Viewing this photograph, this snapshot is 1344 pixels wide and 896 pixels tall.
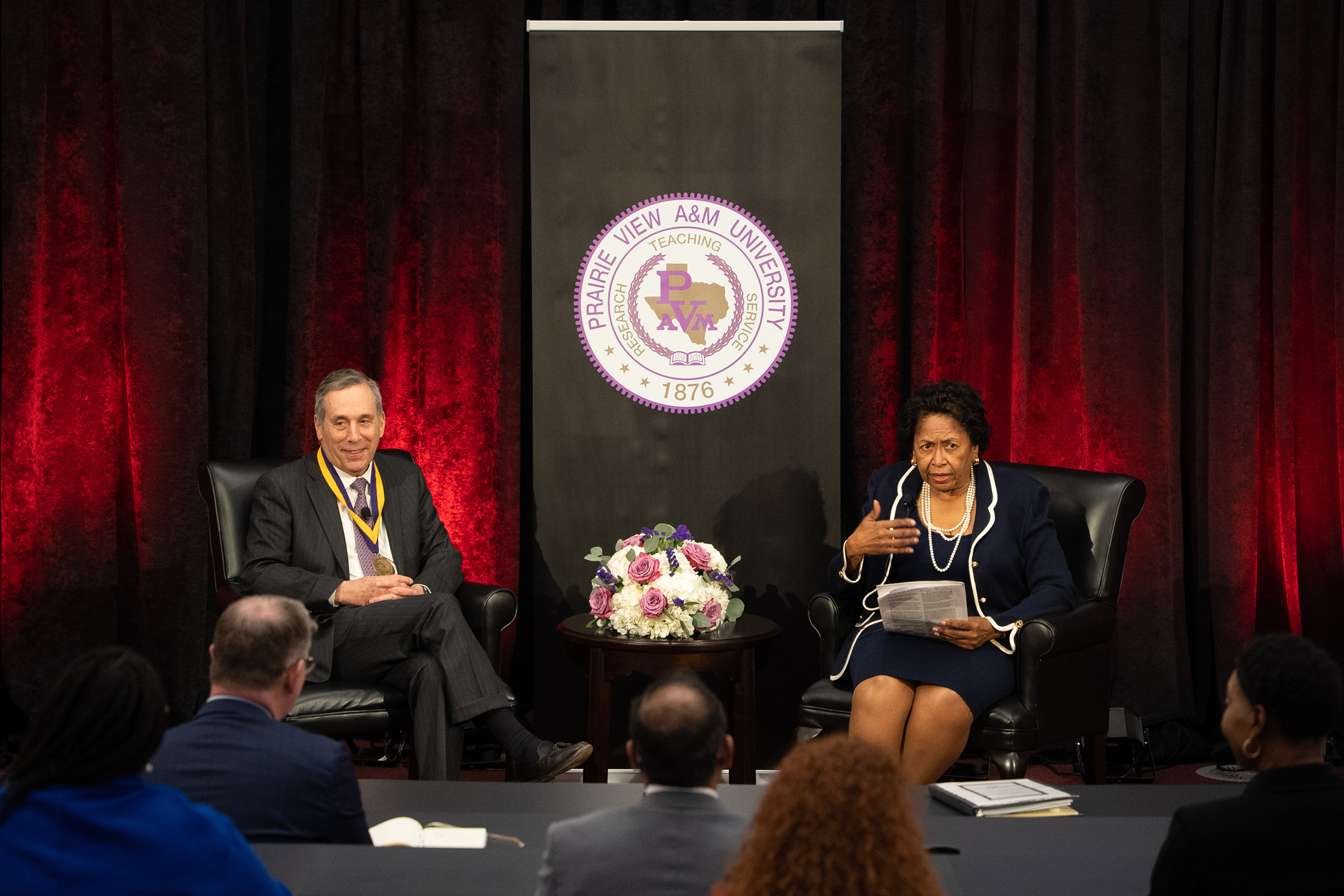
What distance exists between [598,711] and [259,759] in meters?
1.88

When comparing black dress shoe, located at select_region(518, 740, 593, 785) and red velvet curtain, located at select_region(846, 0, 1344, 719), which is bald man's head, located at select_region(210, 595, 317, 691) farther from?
red velvet curtain, located at select_region(846, 0, 1344, 719)

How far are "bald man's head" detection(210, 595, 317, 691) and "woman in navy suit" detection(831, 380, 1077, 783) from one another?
5.84 feet

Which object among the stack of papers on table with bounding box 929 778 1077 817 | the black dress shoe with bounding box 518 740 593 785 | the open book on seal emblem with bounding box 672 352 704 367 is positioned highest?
the open book on seal emblem with bounding box 672 352 704 367

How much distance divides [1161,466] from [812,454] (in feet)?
4.90

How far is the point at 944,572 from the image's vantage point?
359cm

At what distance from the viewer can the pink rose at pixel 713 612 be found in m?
3.61

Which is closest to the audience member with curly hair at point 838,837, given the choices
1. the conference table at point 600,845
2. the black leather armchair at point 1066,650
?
the conference table at point 600,845

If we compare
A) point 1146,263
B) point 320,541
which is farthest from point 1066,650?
point 320,541

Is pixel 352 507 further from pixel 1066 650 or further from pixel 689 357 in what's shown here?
pixel 1066 650

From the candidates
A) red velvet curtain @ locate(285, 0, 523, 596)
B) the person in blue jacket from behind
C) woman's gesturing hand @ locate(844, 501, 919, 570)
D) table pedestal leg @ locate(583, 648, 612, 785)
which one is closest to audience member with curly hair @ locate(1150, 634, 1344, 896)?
the person in blue jacket from behind

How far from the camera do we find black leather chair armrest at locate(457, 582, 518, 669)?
368cm

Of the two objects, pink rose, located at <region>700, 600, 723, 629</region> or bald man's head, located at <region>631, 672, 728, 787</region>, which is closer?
bald man's head, located at <region>631, 672, 728, 787</region>

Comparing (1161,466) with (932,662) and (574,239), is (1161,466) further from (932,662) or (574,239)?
(574,239)

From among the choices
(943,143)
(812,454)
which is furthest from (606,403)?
(943,143)
